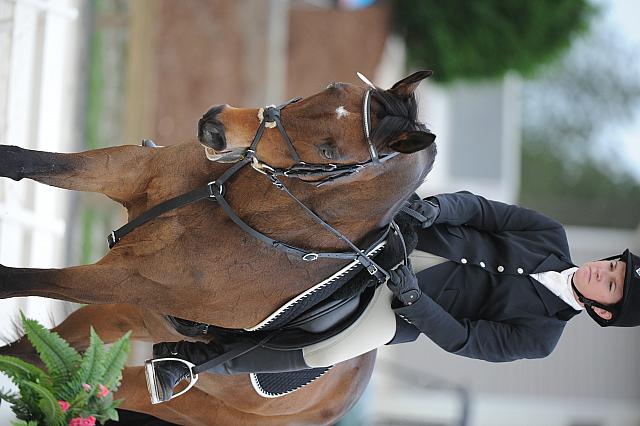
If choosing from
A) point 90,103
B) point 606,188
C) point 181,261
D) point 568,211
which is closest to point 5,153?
point 181,261

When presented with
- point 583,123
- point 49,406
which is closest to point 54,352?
point 49,406

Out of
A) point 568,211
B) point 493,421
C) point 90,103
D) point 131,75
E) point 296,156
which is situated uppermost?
point 568,211

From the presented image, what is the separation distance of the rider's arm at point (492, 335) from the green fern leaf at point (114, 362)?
151 centimetres

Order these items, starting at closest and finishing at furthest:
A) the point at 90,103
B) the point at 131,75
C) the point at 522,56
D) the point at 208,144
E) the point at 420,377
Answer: the point at 208,144 < the point at 90,103 < the point at 131,75 < the point at 522,56 < the point at 420,377

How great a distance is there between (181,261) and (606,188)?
25.9 metres

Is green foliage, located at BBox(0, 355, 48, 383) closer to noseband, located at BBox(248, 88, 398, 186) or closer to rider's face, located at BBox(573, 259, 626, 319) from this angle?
noseband, located at BBox(248, 88, 398, 186)

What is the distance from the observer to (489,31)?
14.3 m

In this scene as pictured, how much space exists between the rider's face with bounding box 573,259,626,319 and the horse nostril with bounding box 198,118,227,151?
1856mm

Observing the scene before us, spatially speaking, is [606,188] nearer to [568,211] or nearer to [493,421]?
[568,211]

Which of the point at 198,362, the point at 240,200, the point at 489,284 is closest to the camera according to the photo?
the point at 240,200

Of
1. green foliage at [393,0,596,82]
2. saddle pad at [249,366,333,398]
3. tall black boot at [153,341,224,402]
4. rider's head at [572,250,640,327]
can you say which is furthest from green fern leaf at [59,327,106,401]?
green foliage at [393,0,596,82]

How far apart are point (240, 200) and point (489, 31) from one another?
37.7 ft

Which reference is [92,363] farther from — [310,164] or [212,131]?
[310,164]

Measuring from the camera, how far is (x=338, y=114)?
3.34m
